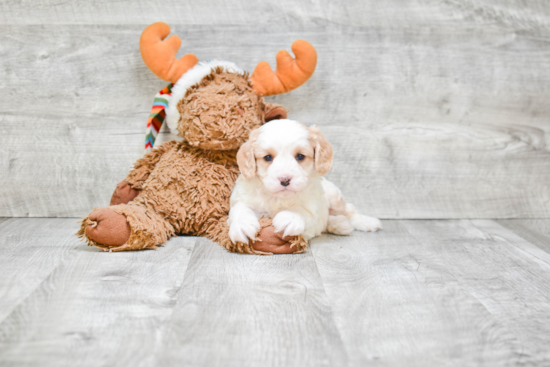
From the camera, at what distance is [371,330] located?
0.90 meters

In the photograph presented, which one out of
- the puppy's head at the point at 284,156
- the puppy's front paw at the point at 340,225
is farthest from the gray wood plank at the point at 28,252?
the puppy's front paw at the point at 340,225

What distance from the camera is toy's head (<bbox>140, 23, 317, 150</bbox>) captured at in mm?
1428

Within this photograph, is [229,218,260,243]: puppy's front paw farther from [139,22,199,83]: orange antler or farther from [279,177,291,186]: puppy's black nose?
[139,22,199,83]: orange antler

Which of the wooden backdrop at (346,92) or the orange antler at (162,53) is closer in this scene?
the orange antler at (162,53)

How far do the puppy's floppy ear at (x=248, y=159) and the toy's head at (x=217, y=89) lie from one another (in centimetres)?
11

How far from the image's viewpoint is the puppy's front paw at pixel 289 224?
4.22 ft

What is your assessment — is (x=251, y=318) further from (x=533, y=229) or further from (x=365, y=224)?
(x=533, y=229)

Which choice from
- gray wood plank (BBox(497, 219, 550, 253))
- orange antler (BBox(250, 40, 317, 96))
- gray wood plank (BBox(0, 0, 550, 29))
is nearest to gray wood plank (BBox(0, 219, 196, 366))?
orange antler (BBox(250, 40, 317, 96))

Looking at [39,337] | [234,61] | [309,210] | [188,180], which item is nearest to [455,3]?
[234,61]

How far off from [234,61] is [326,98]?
1.18 feet

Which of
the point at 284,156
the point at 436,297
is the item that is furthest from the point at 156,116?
the point at 436,297

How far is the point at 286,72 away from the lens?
1.54m

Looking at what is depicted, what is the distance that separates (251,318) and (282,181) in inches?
17.3

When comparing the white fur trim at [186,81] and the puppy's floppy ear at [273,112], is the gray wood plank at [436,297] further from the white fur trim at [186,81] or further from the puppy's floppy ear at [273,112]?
the white fur trim at [186,81]
